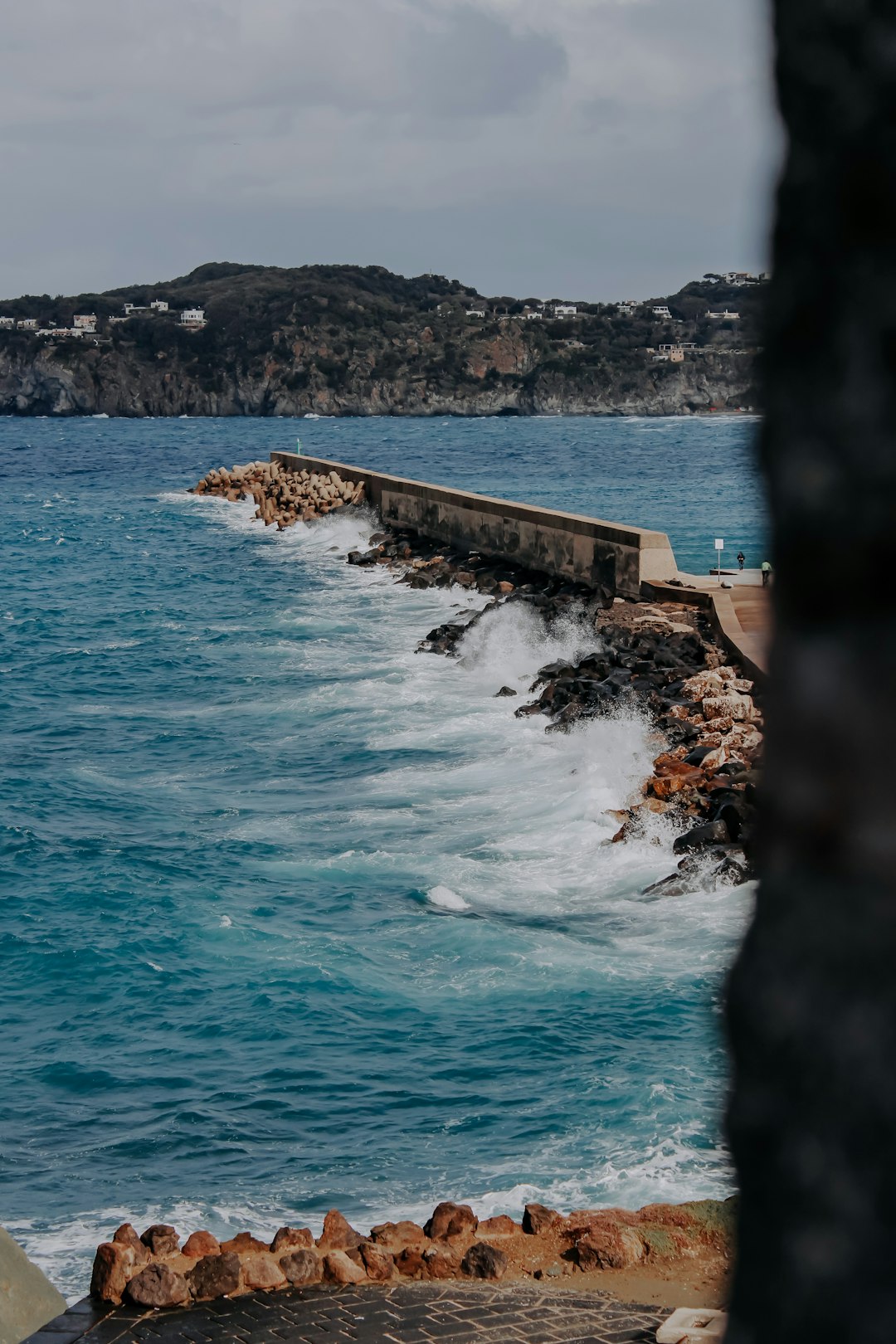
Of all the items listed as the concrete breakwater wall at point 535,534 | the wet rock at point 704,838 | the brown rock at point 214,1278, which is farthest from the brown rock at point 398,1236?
the concrete breakwater wall at point 535,534

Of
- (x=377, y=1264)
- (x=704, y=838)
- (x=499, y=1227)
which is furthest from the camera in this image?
(x=704, y=838)

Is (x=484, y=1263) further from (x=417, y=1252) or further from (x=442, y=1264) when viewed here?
(x=417, y=1252)

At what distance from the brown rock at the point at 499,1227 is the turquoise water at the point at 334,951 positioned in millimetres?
876

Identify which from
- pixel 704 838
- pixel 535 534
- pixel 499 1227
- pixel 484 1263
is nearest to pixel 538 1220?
pixel 499 1227

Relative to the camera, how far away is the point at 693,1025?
1098 cm

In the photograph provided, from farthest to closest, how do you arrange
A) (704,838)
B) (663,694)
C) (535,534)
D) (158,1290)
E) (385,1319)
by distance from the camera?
(535,534)
(663,694)
(704,838)
(158,1290)
(385,1319)

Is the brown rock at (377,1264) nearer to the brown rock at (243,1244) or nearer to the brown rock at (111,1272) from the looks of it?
the brown rock at (243,1244)

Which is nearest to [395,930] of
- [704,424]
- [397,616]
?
[397,616]

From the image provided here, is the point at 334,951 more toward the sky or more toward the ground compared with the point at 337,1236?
more toward the ground

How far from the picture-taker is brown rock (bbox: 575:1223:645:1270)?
7258 mm

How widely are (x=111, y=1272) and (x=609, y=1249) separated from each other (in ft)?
7.95

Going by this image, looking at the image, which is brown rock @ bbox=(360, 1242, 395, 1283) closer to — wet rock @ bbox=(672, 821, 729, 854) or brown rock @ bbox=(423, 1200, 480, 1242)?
brown rock @ bbox=(423, 1200, 480, 1242)

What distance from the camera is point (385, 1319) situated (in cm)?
664

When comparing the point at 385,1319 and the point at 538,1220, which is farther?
the point at 538,1220
